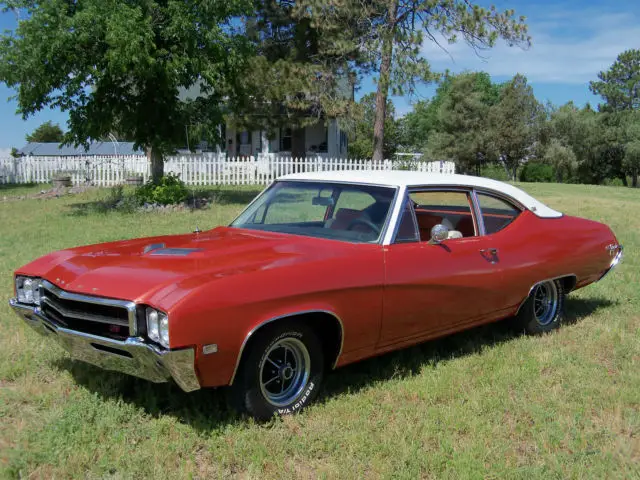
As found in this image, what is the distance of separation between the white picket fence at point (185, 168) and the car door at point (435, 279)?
18.0 meters

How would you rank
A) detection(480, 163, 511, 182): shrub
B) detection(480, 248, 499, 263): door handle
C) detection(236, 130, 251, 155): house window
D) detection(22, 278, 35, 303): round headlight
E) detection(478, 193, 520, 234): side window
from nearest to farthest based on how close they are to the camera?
detection(22, 278, 35, 303): round headlight, detection(480, 248, 499, 263): door handle, detection(478, 193, 520, 234): side window, detection(236, 130, 251, 155): house window, detection(480, 163, 511, 182): shrub

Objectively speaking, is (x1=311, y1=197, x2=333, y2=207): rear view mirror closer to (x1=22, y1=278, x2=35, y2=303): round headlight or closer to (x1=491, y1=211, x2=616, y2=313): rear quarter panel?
(x1=491, y1=211, x2=616, y2=313): rear quarter panel

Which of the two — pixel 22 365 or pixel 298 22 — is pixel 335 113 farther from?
pixel 22 365

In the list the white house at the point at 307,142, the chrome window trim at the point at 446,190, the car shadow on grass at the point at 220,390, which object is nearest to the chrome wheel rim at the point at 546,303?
the car shadow on grass at the point at 220,390

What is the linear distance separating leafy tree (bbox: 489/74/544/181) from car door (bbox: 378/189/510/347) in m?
42.9

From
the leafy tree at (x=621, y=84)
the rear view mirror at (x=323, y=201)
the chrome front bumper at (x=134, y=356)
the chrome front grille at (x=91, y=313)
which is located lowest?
the chrome front bumper at (x=134, y=356)

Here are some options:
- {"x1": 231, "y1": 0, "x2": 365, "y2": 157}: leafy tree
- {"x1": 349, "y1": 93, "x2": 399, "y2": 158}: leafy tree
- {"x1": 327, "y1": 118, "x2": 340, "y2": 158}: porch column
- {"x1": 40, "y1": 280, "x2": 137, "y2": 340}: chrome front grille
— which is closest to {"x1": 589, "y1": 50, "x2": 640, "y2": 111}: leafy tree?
{"x1": 349, "y1": 93, "x2": 399, "y2": 158}: leafy tree

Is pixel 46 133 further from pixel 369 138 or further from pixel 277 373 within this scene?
pixel 277 373

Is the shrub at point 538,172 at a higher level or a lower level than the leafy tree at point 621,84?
lower

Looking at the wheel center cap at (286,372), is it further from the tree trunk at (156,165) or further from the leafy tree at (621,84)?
the leafy tree at (621,84)

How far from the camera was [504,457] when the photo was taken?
334 cm

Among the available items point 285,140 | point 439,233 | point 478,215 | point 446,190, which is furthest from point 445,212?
point 285,140

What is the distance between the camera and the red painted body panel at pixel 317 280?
3.18m

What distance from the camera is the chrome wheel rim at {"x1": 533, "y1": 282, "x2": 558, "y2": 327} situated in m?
5.56
